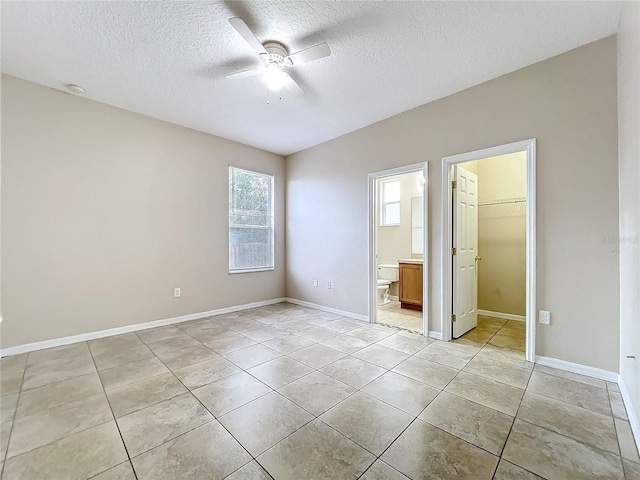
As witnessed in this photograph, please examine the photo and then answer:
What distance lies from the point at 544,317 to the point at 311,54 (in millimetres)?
3084

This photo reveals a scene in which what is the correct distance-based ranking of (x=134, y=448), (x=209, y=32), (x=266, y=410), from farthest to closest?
(x=209, y=32)
(x=266, y=410)
(x=134, y=448)

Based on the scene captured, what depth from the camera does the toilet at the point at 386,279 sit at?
4.91 m

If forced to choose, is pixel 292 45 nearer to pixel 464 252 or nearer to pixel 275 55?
pixel 275 55

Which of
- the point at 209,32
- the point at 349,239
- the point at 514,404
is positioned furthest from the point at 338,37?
the point at 514,404

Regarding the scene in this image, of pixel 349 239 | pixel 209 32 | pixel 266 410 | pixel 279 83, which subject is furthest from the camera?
pixel 349 239

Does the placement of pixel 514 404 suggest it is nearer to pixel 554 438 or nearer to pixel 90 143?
pixel 554 438

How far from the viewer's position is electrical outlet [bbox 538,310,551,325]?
98.3 inches

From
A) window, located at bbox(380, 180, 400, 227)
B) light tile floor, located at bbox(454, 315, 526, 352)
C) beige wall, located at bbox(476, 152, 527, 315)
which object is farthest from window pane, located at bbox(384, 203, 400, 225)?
light tile floor, located at bbox(454, 315, 526, 352)

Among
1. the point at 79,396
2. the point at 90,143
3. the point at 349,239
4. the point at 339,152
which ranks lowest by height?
the point at 79,396

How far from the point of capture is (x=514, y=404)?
6.26 feet

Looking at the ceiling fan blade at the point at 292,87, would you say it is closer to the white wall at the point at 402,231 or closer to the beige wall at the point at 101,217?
the beige wall at the point at 101,217

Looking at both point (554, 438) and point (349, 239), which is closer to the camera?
point (554, 438)

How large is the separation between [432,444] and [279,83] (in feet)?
9.94

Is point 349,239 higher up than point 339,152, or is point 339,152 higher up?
point 339,152
